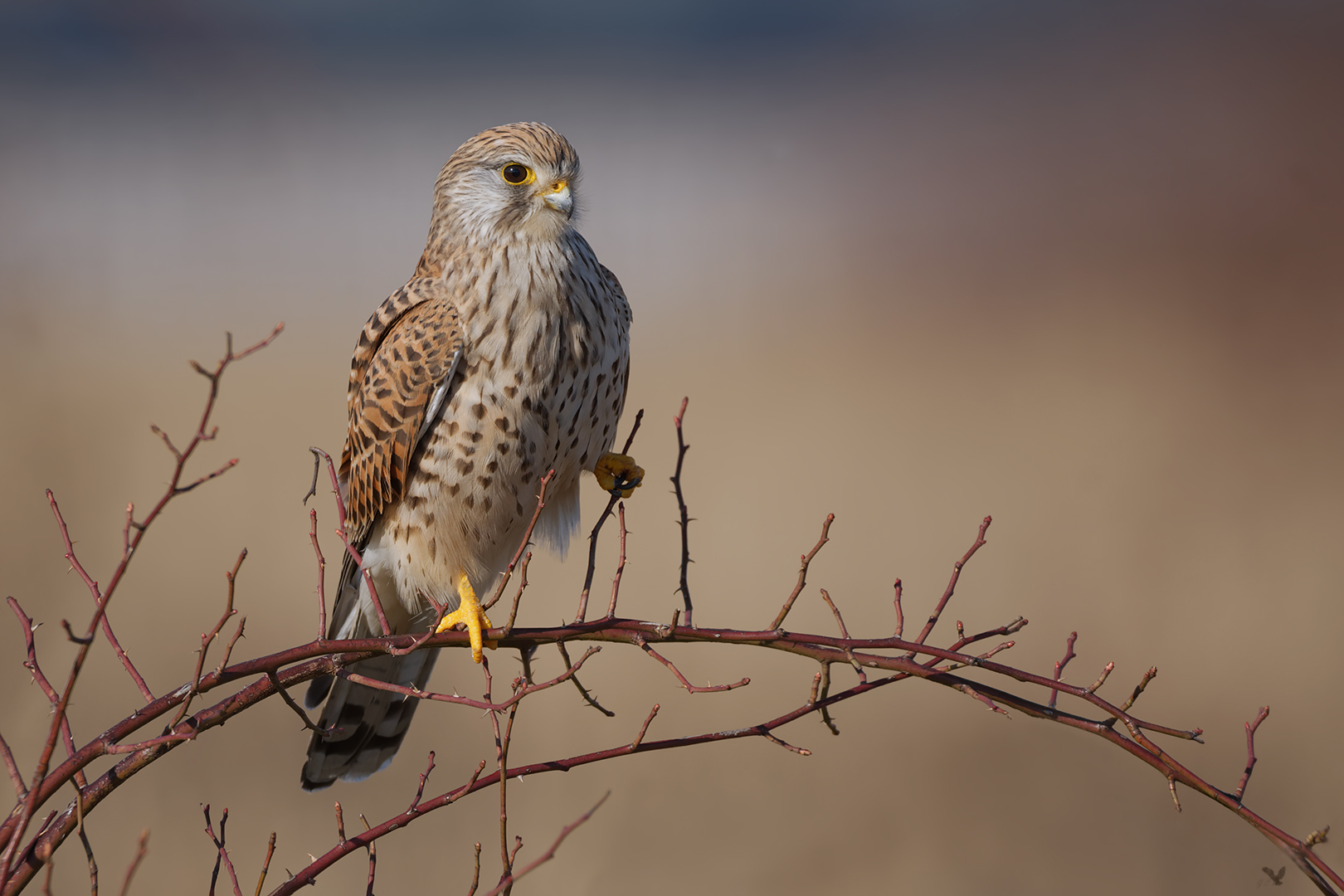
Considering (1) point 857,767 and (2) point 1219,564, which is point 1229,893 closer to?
(1) point 857,767

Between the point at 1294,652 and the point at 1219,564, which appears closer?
the point at 1294,652

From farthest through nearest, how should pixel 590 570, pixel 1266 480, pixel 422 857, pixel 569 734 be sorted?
pixel 1266 480, pixel 569 734, pixel 422 857, pixel 590 570

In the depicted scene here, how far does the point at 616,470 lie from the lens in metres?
2.35

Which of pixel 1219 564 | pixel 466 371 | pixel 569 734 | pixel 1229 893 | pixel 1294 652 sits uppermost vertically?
pixel 466 371

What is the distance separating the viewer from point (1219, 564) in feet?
18.5

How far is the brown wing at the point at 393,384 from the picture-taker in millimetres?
2100

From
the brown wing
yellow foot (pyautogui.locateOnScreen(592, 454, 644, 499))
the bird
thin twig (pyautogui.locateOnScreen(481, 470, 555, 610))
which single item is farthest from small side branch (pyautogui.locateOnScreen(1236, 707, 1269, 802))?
the brown wing

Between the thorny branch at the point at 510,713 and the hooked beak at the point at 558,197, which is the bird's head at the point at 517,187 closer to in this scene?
the hooked beak at the point at 558,197

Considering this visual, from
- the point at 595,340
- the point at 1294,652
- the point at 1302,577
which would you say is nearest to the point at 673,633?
the point at 595,340

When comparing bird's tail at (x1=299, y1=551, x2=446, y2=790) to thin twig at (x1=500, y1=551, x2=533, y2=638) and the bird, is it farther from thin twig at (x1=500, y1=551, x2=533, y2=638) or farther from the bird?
thin twig at (x1=500, y1=551, x2=533, y2=638)

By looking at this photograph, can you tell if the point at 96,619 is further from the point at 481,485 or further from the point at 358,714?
the point at 358,714

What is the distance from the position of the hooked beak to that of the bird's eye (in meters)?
0.05

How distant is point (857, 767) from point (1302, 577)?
297 cm

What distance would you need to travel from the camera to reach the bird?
2.09 m
